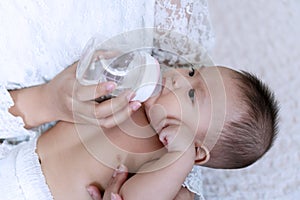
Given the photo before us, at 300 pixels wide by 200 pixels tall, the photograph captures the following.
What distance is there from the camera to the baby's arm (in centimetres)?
89

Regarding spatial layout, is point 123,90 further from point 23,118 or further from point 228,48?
point 228,48

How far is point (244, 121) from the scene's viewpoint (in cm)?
95

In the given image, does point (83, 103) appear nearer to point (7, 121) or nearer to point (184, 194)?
point (7, 121)

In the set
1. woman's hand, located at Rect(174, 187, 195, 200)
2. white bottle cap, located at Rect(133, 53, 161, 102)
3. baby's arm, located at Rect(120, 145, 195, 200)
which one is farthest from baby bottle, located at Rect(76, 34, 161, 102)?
woman's hand, located at Rect(174, 187, 195, 200)

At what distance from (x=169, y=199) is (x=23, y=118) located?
1.12 ft

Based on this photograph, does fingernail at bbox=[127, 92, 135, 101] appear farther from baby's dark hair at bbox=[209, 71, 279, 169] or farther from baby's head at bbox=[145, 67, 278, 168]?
baby's dark hair at bbox=[209, 71, 279, 169]

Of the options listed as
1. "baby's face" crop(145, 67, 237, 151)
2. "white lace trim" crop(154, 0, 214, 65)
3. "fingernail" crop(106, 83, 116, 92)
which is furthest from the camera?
"white lace trim" crop(154, 0, 214, 65)

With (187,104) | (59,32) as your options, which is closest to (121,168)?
(187,104)

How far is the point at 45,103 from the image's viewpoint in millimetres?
1028

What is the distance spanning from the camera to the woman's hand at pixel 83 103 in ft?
2.85

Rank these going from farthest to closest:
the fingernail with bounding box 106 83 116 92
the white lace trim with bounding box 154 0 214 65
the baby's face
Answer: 1. the white lace trim with bounding box 154 0 214 65
2. the baby's face
3. the fingernail with bounding box 106 83 116 92

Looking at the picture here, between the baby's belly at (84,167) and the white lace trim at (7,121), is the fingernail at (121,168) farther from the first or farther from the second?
the white lace trim at (7,121)

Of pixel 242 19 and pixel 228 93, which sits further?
pixel 242 19

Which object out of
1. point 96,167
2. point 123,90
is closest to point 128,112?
point 123,90
